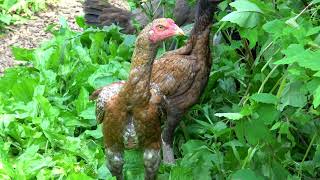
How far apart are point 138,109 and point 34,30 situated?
452cm

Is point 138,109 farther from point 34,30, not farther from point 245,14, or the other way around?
point 34,30

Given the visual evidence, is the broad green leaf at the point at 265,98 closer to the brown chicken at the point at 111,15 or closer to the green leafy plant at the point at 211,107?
the green leafy plant at the point at 211,107

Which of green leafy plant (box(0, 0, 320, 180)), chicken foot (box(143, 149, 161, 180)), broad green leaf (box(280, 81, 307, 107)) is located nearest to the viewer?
broad green leaf (box(280, 81, 307, 107))

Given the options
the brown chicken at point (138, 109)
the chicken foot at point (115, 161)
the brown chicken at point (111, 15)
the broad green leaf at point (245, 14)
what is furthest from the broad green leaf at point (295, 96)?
the brown chicken at point (111, 15)

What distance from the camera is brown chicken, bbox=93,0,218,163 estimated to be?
185 inches

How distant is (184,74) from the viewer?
4.75 meters

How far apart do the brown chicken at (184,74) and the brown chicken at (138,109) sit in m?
0.63

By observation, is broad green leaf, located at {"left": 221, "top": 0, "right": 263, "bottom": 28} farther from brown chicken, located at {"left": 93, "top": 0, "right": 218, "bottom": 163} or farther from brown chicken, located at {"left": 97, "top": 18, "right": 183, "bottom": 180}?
brown chicken, located at {"left": 93, "top": 0, "right": 218, "bottom": 163}

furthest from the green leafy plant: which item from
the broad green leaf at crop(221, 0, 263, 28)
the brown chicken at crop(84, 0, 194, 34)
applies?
the brown chicken at crop(84, 0, 194, 34)

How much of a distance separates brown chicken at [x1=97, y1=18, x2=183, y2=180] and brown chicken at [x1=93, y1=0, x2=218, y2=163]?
633 millimetres

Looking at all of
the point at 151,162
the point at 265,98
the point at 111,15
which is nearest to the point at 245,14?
the point at 265,98

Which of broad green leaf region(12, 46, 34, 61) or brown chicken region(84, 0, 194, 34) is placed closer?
broad green leaf region(12, 46, 34, 61)

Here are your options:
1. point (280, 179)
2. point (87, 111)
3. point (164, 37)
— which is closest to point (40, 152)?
point (87, 111)

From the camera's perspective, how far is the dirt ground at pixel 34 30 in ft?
23.9
